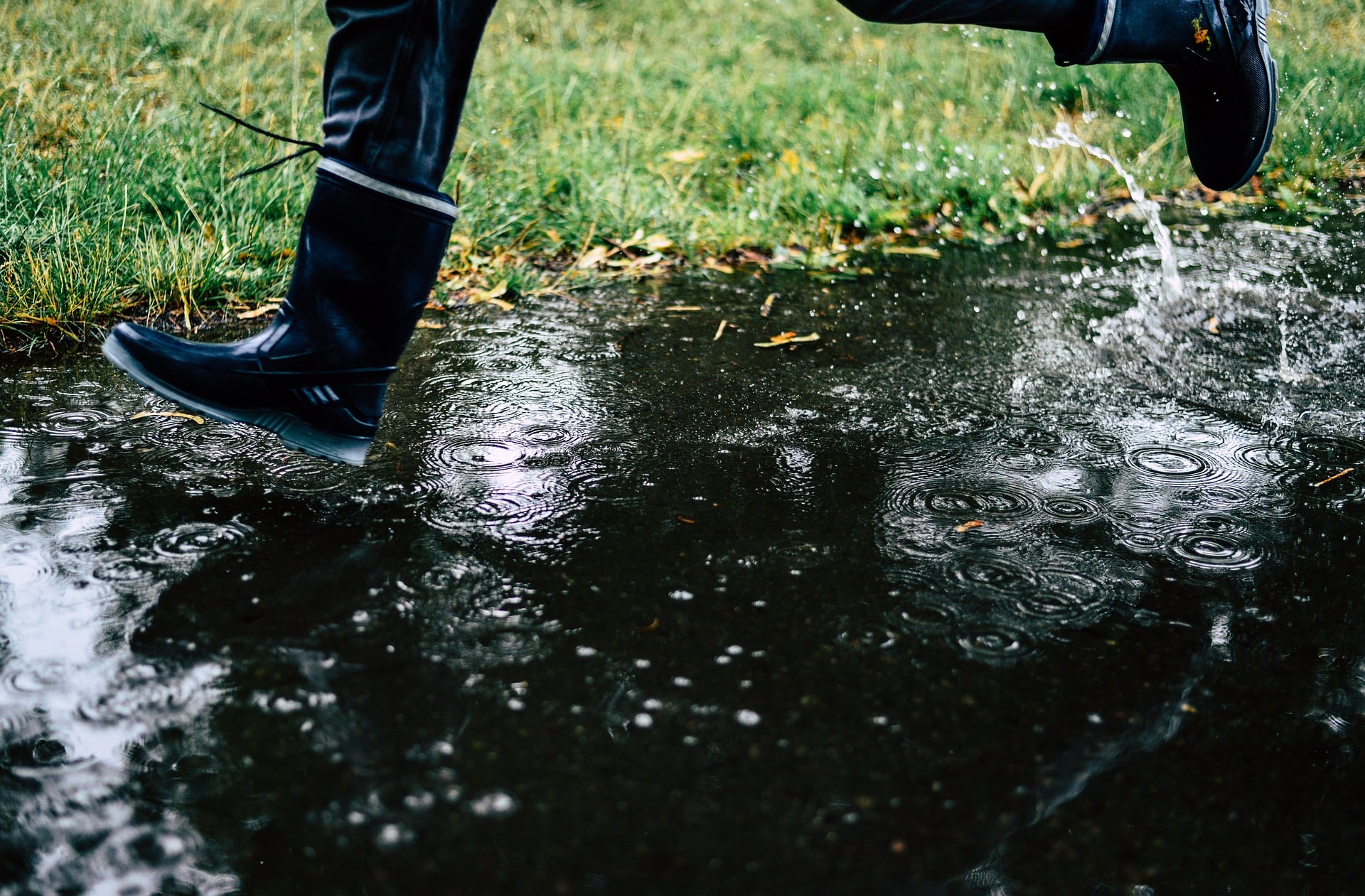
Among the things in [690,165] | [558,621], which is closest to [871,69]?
[690,165]

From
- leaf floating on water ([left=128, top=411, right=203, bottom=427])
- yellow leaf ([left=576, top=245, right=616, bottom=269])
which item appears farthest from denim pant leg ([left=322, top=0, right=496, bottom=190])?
yellow leaf ([left=576, top=245, right=616, bottom=269])

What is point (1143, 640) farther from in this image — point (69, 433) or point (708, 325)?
point (69, 433)

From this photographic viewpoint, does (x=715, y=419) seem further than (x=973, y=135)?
No

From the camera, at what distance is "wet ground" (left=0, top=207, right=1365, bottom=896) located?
3.84ft

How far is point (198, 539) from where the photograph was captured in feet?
5.62

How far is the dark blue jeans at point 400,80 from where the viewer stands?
64.9 inches

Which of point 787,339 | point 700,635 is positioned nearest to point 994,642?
point 700,635

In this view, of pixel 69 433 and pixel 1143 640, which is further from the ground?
pixel 1143 640

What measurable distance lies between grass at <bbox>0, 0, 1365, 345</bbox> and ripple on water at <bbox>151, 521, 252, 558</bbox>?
3.86ft

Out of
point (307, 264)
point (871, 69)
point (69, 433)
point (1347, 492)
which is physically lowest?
point (69, 433)

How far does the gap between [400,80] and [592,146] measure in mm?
2538

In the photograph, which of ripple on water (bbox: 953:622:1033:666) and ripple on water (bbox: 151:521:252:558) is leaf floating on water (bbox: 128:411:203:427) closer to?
ripple on water (bbox: 151:521:252:558)

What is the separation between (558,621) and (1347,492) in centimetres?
140

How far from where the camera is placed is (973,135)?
14.9ft
